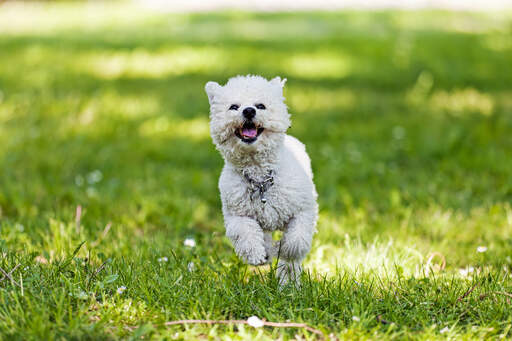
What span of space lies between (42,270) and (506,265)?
3080 millimetres

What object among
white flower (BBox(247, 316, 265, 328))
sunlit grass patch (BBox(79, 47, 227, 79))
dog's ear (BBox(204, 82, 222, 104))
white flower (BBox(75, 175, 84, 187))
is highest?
dog's ear (BBox(204, 82, 222, 104))

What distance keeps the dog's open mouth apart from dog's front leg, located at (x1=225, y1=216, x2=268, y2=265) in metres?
0.46

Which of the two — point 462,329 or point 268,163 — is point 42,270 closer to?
point 268,163

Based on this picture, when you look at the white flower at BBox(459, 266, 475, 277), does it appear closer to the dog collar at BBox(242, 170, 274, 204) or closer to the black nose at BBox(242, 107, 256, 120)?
the dog collar at BBox(242, 170, 274, 204)

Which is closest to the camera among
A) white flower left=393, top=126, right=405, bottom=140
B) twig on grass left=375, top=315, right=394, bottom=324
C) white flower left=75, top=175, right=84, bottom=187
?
twig on grass left=375, top=315, right=394, bottom=324

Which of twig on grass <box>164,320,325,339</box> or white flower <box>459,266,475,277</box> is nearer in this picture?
twig on grass <box>164,320,325,339</box>

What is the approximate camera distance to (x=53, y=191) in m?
5.62

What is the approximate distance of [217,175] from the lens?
644 cm

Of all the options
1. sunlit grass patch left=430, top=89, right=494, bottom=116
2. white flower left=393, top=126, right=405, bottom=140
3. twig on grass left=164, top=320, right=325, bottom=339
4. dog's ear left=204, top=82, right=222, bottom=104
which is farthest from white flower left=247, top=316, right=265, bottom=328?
sunlit grass patch left=430, top=89, right=494, bottom=116

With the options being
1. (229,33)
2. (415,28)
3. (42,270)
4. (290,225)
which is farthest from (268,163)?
(415,28)

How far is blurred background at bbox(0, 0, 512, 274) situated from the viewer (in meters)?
4.59

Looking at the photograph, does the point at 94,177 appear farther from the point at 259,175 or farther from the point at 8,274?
the point at 259,175

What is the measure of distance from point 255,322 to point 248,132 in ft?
3.26

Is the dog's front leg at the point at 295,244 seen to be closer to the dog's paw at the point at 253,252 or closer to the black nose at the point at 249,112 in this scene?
the dog's paw at the point at 253,252
